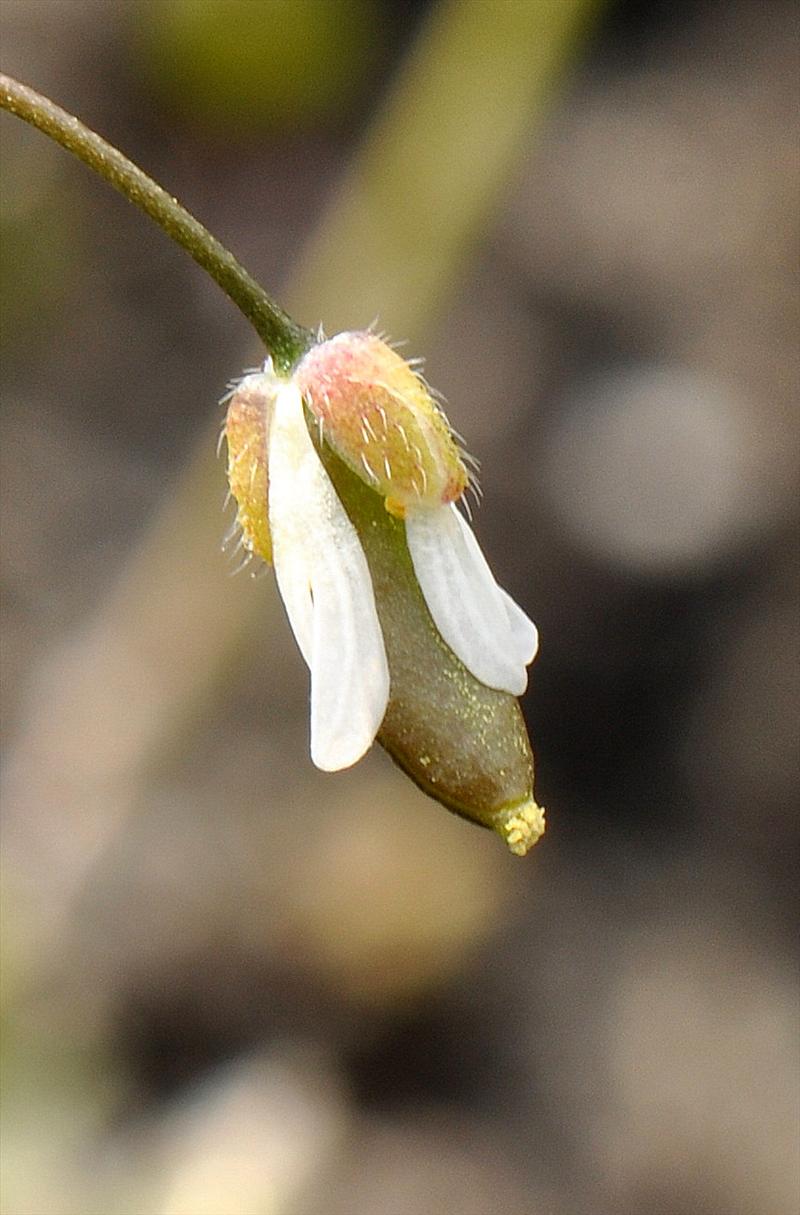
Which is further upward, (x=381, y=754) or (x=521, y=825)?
(x=521, y=825)

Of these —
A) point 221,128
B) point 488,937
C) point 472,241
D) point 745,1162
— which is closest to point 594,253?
point 472,241

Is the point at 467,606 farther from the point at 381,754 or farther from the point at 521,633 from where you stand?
the point at 381,754

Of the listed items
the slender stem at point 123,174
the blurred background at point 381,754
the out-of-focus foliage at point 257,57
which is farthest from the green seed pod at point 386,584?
the out-of-focus foliage at point 257,57

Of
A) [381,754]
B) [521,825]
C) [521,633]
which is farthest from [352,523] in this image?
[381,754]

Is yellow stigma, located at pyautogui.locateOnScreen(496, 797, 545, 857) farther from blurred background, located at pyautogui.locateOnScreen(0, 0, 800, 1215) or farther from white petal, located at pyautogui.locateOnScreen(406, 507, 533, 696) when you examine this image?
blurred background, located at pyautogui.locateOnScreen(0, 0, 800, 1215)

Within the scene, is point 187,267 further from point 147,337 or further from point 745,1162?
point 745,1162

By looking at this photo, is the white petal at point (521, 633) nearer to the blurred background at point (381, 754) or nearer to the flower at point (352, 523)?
the flower at point (352, 523)

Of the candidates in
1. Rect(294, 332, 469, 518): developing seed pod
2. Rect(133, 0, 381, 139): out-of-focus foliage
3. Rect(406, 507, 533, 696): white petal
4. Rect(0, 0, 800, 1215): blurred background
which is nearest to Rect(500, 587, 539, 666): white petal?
Rect(406, 507, 533, 696): white petal
